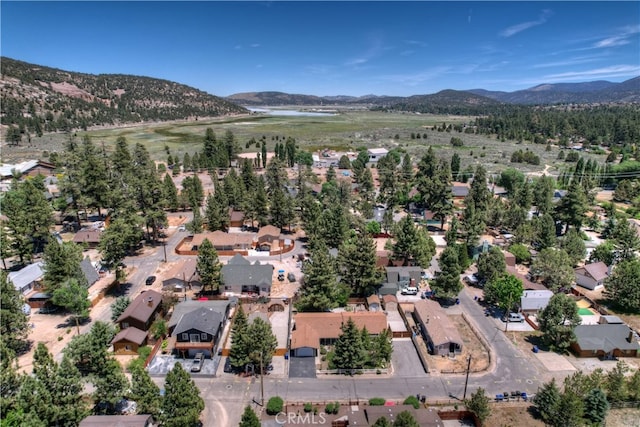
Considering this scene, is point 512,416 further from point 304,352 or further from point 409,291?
point 409,291

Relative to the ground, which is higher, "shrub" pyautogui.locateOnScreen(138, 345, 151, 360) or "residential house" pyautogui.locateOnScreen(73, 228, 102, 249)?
"residential house" pyautogui.locateOnScreen(73, 228, 102, 249)

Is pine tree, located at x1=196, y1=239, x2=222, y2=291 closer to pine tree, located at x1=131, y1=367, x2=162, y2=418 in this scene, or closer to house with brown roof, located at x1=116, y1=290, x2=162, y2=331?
house with brown roof, located at x1=116, y1=290, x2=162, y2=331

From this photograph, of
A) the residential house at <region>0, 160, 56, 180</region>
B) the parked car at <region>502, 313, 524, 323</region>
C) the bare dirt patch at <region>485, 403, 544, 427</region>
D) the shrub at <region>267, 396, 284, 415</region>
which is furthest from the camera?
the residential house at <region>0, 160, 56, 180</region>

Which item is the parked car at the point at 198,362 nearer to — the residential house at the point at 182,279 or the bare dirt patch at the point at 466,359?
the residential house at the point at 182,279

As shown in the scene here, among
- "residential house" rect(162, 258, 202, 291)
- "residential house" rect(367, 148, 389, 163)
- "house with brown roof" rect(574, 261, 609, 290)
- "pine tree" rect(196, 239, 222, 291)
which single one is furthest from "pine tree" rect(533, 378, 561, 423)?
"residential house" rect(367, 148, 389, 163)

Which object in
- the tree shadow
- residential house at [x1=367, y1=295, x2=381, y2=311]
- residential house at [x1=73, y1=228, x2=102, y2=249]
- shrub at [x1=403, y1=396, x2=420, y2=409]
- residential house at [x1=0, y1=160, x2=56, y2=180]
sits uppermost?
residential house at [x1=0, y1=160, x2=56, y2=180]

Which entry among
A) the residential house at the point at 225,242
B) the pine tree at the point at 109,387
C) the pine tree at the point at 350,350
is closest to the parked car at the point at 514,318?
the pine tree at the point at 350,350

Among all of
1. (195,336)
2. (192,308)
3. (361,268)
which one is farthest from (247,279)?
(361,268)
